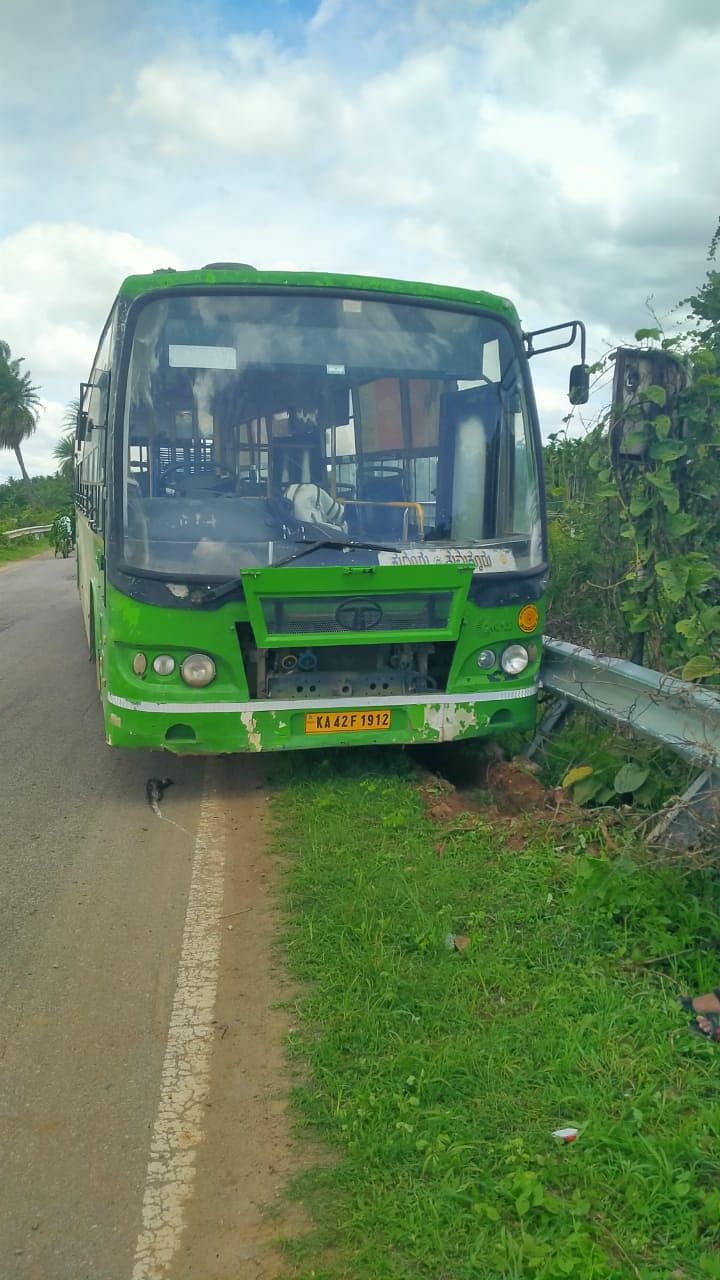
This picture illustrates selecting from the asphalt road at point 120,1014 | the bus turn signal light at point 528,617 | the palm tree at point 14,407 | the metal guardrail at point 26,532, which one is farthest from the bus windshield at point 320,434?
the palm tree at point 14,407

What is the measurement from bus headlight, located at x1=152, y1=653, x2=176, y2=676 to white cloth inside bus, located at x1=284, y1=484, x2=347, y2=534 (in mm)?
1098

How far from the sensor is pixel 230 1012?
12.4 ft

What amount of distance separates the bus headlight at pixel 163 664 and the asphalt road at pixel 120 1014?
909 mm

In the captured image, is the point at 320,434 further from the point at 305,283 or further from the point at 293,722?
the point at 293,722

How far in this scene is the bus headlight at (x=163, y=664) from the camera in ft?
19.0

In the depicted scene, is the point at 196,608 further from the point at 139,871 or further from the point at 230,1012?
the point at 230,1012

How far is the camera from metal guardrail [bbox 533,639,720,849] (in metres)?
4.29

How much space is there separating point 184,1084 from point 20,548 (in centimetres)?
3337

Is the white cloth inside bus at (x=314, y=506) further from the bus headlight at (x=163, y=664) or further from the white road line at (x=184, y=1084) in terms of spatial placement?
the white road line at (x=184, y=1084)

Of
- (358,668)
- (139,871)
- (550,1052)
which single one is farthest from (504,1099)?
(358,668)

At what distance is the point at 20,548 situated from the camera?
34.6 m

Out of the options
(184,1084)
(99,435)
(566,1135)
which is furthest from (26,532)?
(566,1135)

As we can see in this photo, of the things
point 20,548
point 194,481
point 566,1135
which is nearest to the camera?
point 566,1135

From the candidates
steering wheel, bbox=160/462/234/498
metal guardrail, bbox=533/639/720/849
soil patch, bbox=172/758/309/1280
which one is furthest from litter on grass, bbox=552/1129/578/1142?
steering wheel, bbox=160/462/234/498
